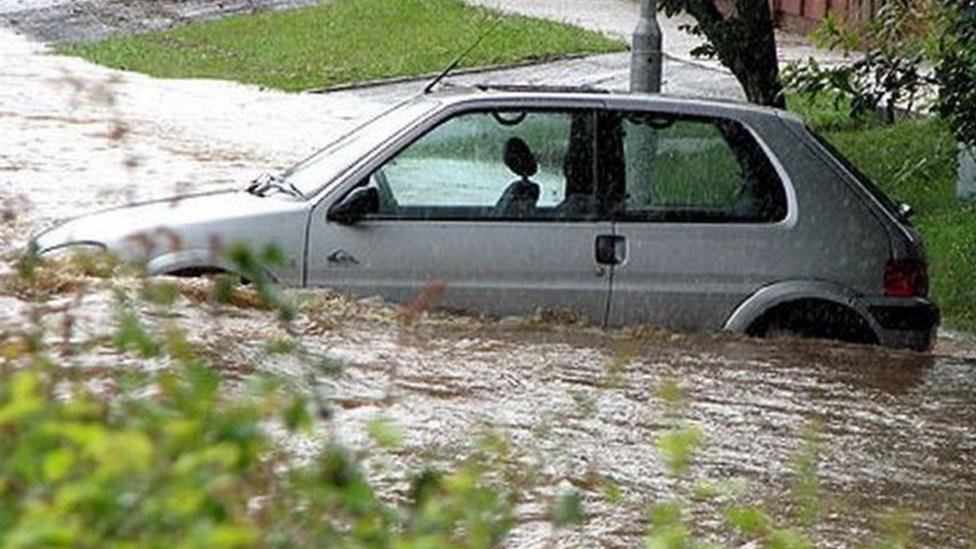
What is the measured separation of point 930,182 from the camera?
1848 cm

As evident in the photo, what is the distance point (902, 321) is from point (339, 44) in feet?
67.9

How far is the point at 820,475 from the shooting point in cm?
913

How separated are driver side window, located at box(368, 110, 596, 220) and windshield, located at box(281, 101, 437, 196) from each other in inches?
5.8

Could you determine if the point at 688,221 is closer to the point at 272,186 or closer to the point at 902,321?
the point at 902,321

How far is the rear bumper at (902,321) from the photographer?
11.4m

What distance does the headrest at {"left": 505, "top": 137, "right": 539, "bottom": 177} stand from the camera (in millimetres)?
11078

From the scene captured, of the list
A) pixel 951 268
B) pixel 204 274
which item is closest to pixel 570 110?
pixel 204 274

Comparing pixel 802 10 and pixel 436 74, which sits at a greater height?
pixel 802 10

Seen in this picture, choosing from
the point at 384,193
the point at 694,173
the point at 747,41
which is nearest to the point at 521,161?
the point at 384,193

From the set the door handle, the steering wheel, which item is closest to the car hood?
the steering wheel

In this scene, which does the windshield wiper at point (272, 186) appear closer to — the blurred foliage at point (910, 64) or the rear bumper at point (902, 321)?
the rear bumper at point (902, 321)

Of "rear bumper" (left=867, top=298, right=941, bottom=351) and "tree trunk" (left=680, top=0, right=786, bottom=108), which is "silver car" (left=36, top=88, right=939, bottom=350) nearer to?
"rear bumper" (left=867, top=298, right=941, bottom=351)

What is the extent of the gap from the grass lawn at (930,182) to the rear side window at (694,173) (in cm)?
323

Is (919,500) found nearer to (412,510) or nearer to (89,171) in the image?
(412,510)
